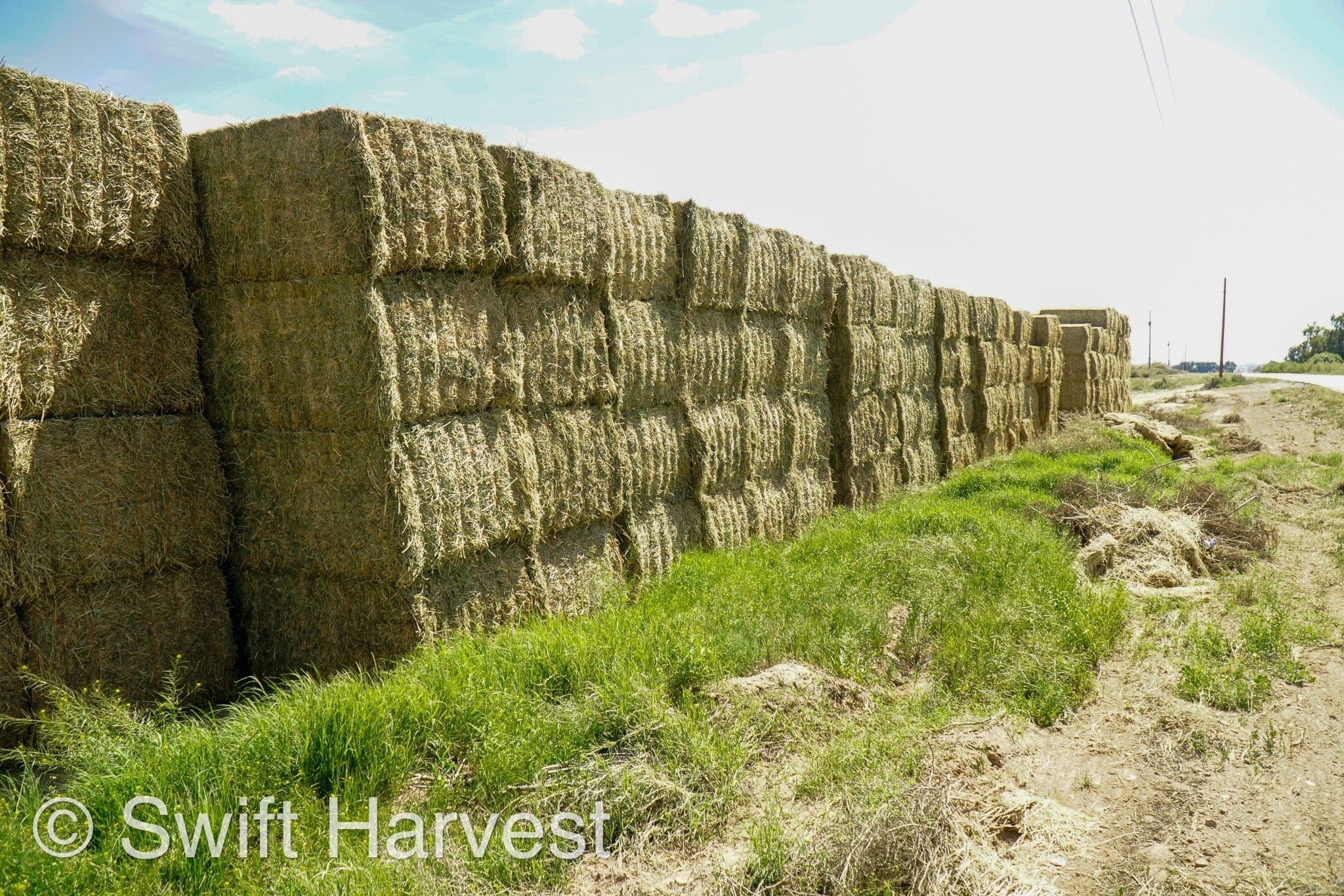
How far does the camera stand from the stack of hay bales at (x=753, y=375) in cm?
958

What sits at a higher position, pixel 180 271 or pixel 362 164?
pixel 362 164

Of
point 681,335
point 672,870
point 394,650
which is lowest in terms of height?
point 672,870

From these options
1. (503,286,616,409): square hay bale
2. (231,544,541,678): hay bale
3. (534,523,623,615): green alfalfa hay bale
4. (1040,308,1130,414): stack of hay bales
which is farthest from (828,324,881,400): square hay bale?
(1040,308,1130,414): stack of hay bales

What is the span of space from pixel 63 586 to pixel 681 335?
5941mm

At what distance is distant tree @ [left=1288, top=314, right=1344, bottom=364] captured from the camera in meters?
92.3

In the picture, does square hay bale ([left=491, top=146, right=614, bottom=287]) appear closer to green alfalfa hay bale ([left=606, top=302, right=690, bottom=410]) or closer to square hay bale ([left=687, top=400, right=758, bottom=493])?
green alfalfa hay bale ([left=606, top=302, right=690, bottom=410])

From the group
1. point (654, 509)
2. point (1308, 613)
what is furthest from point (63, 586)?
point (1308, 613)

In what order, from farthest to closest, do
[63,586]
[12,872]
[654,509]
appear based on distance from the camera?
[654,509] → [63,586] → [12,872]

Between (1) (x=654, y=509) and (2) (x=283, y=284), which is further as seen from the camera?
(1) (x=654, y=509)

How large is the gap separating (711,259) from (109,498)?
6364 mm

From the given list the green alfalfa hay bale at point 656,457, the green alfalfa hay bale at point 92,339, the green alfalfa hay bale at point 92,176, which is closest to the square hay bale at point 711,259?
the green alfalfa hay bale at point 656,457

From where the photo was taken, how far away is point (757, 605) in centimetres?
741

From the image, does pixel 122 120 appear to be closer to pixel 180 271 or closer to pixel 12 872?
pixel 180 271

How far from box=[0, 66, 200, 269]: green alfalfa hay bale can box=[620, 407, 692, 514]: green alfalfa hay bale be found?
405 centimetres
